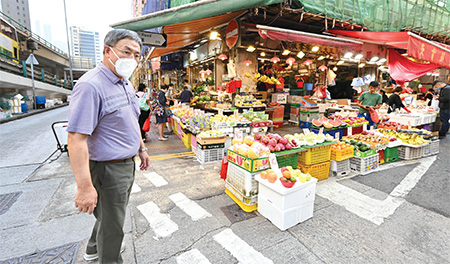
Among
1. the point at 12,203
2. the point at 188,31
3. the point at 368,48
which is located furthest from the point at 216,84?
the point at 12,203

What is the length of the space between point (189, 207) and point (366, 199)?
306 cm

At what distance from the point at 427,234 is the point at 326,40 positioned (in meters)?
6.60

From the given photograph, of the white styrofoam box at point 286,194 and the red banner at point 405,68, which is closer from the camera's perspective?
the white styrofoam box at point 286,194

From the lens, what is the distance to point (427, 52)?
6.55 metres

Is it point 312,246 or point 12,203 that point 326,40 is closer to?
point 312,246

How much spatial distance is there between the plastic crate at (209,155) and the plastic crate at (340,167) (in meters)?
2.74

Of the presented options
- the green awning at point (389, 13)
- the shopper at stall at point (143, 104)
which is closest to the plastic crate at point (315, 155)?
the shopper at stall at point (143, 104)

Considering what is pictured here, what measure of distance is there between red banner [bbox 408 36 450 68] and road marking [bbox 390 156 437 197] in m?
3.13

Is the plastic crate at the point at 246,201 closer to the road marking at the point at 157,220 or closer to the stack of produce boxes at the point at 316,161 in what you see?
the road marking at the point at 157,220

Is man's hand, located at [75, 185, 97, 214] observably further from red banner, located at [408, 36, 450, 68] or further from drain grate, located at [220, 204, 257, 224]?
red banner, located at [408, 36, 450, 68]

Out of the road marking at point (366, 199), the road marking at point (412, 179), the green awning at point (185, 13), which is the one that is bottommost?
the road marking at point (366, 199)

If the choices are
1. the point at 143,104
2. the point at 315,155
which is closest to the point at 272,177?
the point at 315,155

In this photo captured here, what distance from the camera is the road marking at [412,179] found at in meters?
3.99

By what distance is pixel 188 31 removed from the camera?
8.34m
